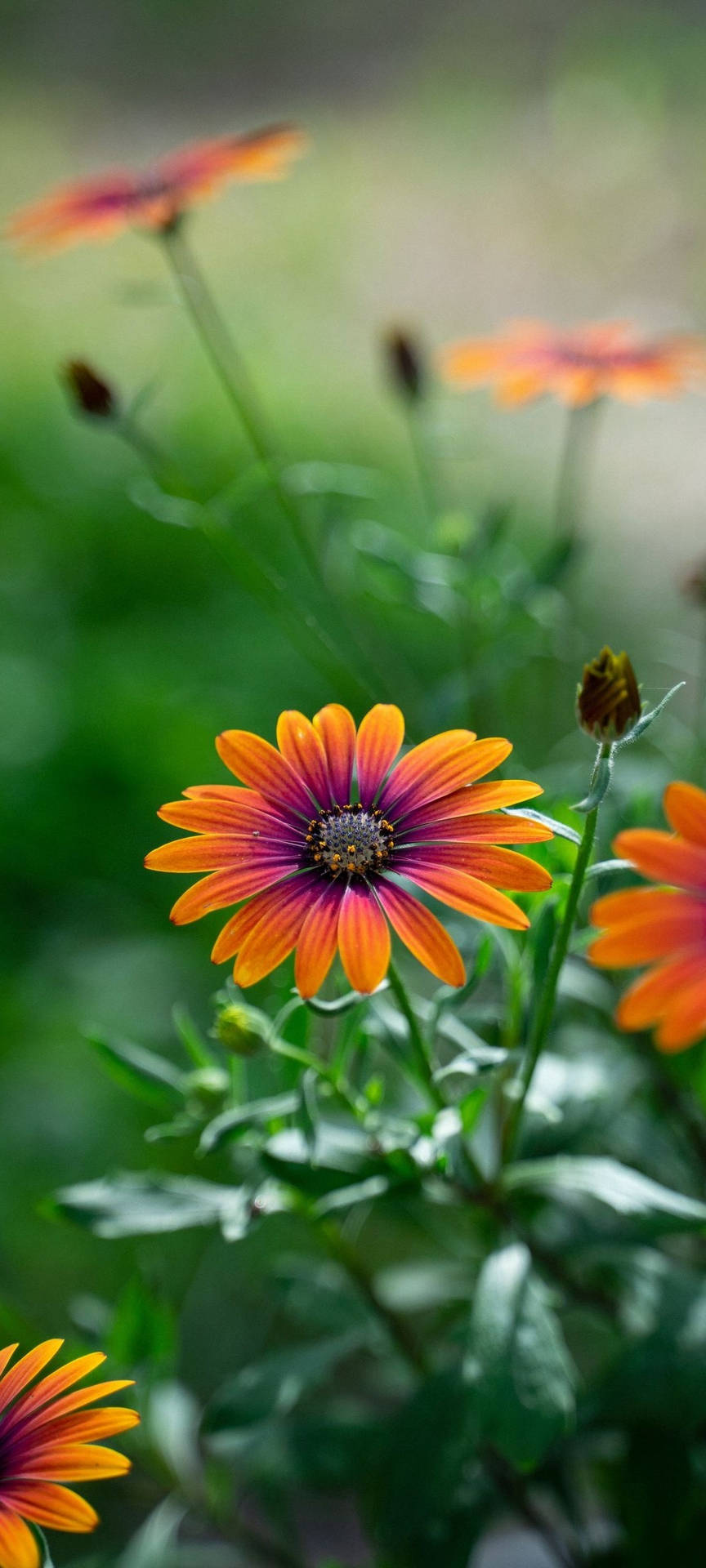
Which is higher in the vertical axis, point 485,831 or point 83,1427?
point 485,831

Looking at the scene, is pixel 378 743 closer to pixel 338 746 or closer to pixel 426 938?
pixel 338 746

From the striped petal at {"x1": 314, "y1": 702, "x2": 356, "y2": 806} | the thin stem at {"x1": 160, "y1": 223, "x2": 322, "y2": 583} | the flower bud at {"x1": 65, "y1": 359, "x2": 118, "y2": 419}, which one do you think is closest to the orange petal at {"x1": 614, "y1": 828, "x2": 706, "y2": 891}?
the striped petal at {"x1": 314, "y1": 702, "x2": 356, "y2": 806}

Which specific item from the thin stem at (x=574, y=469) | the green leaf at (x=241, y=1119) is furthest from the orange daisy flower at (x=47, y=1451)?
the thin stem at (x=574, y=469)

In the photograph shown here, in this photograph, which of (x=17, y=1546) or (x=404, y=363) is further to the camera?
(x=404, y=363)

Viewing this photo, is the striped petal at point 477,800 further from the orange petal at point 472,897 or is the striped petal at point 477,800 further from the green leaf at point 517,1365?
the green leaf at point 517,1365

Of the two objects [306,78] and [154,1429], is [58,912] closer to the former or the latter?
[154,1429]

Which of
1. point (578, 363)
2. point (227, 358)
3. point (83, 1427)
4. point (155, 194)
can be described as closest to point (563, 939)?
point (83, 1427)
